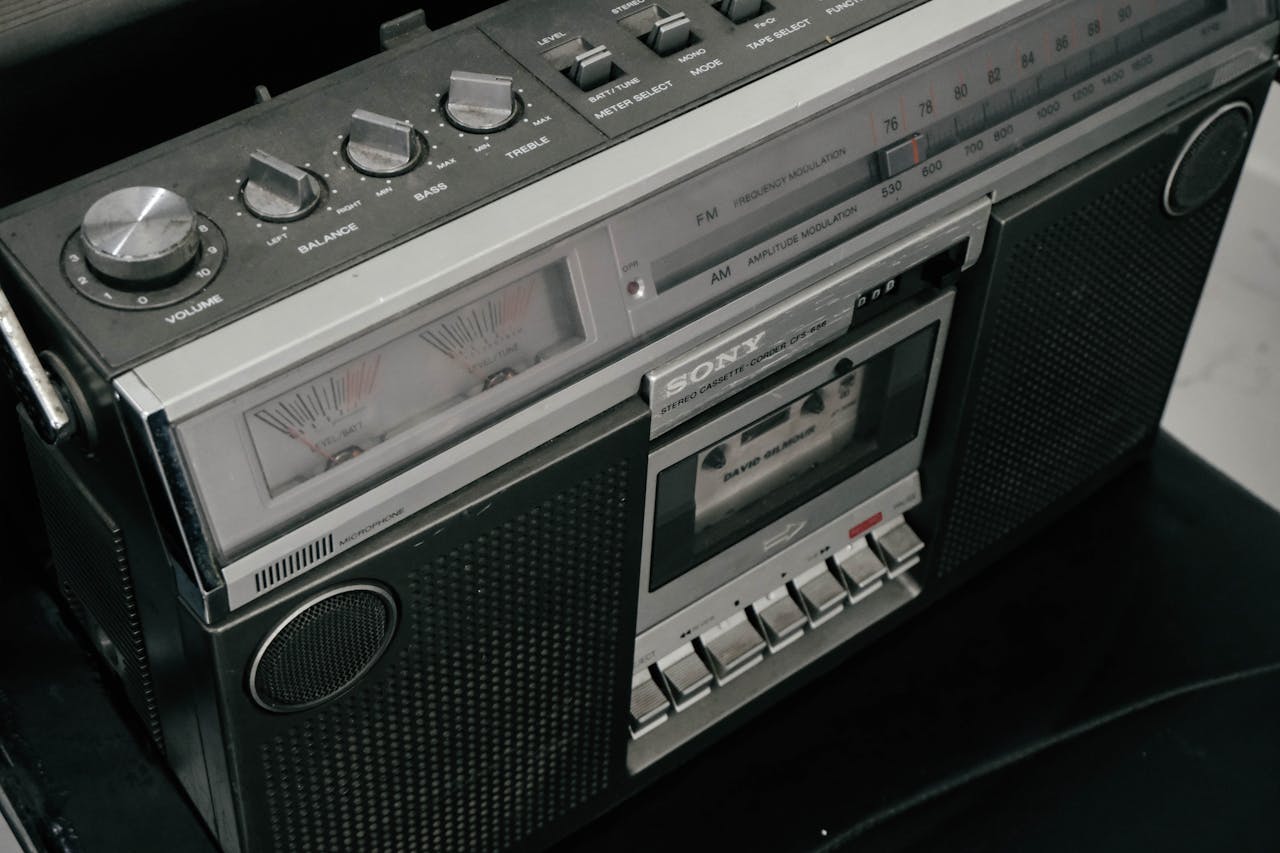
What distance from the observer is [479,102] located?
79 cm

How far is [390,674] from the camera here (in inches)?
32.1

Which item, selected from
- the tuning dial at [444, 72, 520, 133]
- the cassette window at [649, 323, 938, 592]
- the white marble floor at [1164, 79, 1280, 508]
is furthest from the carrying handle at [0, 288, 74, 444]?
the white marble floor at [1164, 79, 1280, 508]

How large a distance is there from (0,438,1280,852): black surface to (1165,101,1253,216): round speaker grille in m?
0.29

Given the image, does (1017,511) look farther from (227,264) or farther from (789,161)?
(227,264)

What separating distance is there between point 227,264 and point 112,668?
15.1 inches

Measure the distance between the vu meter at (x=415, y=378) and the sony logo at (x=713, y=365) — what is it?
68 mm

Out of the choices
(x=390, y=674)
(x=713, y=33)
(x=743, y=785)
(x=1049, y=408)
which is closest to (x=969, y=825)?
(x=743, y=785)

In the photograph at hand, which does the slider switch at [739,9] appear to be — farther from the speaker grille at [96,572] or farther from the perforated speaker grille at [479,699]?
the speaker grille at [96,572]

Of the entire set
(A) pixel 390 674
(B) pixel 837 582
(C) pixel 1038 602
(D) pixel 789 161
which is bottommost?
(C) pixel 1038 602

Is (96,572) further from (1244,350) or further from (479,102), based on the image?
(1244,350)

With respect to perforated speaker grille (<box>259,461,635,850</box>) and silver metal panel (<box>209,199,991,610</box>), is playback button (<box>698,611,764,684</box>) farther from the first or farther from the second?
silver metal panel (<box>209,199,991,610</box>)

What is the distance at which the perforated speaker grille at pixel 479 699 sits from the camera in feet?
2.66

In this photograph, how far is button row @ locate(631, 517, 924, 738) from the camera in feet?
3.34

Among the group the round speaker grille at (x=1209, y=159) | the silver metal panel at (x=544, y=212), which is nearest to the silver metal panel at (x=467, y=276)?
the silver metal panel at (x=544, y=212)
